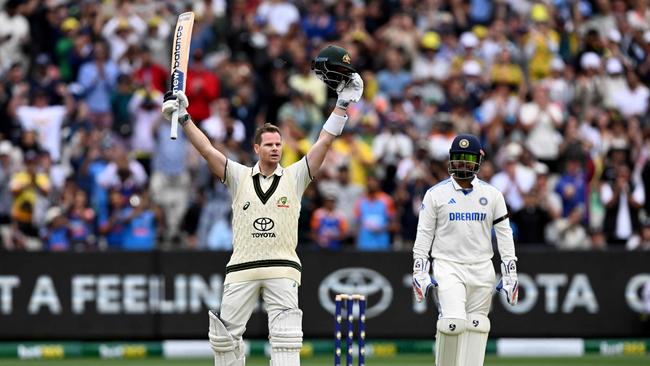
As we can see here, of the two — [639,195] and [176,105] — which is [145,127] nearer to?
[639,195]

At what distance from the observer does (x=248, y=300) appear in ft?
37.0

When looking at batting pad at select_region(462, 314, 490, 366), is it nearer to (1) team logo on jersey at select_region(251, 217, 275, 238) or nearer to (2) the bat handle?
(1) team logo on jersey at select_region(251, 217, 275, 238)

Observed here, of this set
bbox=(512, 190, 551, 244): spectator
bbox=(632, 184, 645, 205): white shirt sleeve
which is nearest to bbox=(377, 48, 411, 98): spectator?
bbox=(512, 190, 551, 244): spectator

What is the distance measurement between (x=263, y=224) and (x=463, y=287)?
5.78 ft

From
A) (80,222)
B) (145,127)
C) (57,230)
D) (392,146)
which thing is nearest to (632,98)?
(392,146)

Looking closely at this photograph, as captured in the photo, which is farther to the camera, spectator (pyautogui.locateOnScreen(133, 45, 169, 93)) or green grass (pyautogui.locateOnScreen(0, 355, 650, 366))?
spectator (pyautogui.locateOnScreen(133, 45, 169, 93))

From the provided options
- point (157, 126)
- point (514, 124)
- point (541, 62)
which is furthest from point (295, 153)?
point (541, 62)

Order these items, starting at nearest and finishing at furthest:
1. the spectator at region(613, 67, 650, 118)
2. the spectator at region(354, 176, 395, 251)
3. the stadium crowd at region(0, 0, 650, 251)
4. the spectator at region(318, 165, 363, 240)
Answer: the spectator at region(354, 176, 395, 251) → the stadium crowd at region(0, 0, 650, 251) → the spectator at region(318, 165, 363, 240) → the spectator at region(613, 67, 650, 118)

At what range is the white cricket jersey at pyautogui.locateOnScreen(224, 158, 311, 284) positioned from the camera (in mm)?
11211

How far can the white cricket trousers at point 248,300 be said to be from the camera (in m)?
11.2

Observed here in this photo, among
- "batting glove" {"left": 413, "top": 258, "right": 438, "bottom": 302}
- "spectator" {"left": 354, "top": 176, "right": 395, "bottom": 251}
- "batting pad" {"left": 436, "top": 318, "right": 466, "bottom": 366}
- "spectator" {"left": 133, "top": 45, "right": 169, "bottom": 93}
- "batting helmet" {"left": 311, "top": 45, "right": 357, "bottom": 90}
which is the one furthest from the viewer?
"spectator" {"left": 133, "top": 45, "right": 169, "bottom": 93}

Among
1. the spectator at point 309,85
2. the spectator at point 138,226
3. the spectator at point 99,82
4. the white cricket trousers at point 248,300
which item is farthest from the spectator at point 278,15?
the white cricket trousers at point 248,300

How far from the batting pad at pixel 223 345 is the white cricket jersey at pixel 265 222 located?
0.36 m

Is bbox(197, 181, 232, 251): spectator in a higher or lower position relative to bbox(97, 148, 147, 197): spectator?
lower
